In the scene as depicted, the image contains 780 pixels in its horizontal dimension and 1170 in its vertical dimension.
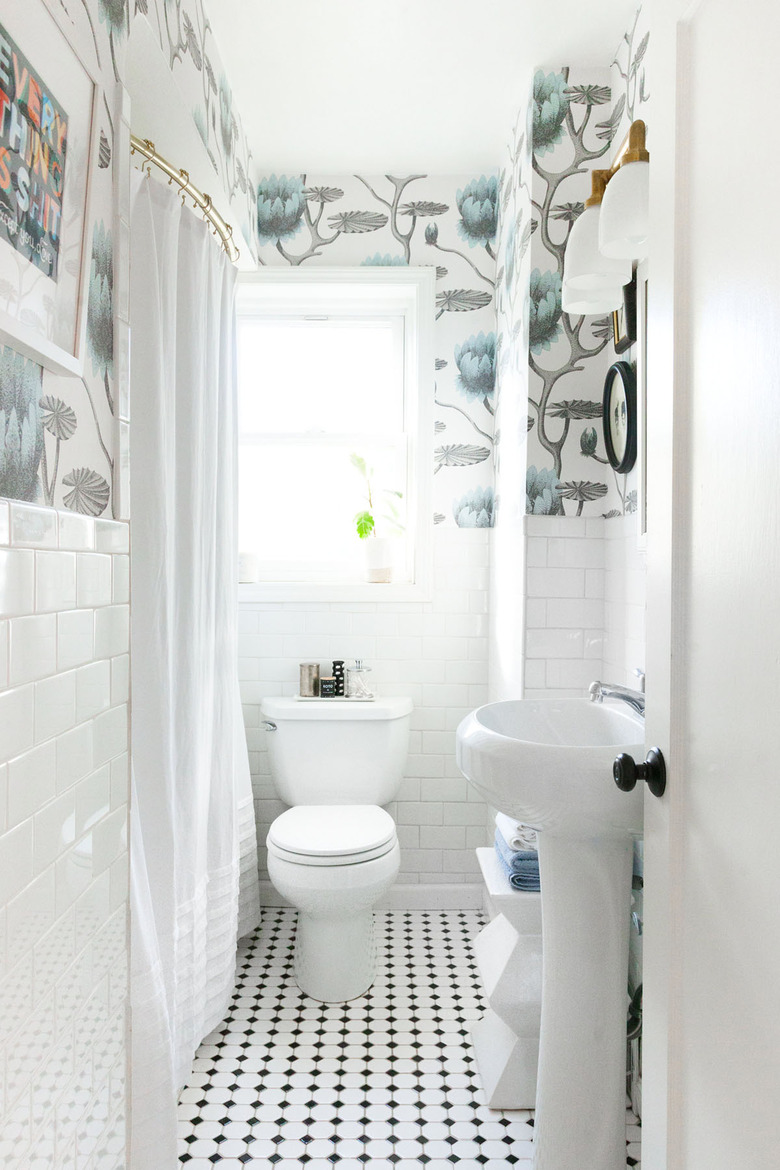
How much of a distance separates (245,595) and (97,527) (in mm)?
1575

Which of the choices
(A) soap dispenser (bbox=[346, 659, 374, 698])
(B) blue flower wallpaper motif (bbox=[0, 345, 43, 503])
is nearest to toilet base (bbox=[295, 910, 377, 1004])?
(A) soap dispenser (bbox=[346, 659, 374, 698])

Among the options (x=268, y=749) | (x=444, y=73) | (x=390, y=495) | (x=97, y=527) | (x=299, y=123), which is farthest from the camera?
(x=390, y=495)

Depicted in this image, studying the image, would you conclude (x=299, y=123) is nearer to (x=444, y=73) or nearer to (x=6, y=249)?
(x=444, y=73)

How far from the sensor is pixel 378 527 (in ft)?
9.56

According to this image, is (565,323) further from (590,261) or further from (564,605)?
(564,605)

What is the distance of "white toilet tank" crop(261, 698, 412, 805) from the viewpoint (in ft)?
8.33

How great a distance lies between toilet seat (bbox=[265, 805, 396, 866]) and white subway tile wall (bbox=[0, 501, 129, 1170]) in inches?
31.3

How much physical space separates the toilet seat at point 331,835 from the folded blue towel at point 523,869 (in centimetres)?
42

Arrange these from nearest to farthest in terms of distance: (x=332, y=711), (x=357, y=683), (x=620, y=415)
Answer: (x=620, y=415)
(x=332, y=711)
(x=357, y=683)

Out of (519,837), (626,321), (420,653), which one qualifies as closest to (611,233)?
(626,321)

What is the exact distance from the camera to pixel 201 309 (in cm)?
187

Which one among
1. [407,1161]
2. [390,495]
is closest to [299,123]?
[390,495]

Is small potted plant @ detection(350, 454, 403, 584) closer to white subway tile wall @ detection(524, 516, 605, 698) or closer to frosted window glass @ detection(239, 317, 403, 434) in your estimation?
frosted window glass @ detection(239, 317, 403, 434)

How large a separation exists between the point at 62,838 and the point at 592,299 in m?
1.39
